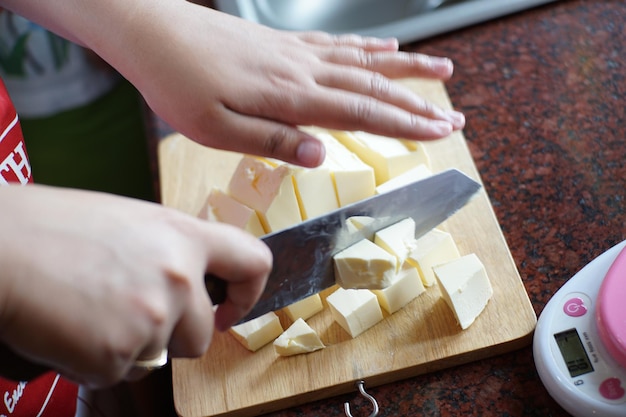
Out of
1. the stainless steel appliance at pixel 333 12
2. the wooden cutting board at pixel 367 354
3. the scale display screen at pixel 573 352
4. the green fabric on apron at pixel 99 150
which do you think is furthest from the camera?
the green fabric on apron at pixel 99 150

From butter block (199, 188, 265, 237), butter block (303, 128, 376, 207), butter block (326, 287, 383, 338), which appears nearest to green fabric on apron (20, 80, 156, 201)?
butter block (199, 188, 265, 237)

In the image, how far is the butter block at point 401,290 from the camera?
1.09m


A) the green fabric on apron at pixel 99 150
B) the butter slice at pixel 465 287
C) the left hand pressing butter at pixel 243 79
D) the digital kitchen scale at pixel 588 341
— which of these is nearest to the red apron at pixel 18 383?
the left hand pressing butter at pixel 243 79

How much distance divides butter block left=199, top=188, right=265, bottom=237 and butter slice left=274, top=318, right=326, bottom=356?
7.2 inches

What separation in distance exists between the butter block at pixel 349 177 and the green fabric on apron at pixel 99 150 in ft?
3.29

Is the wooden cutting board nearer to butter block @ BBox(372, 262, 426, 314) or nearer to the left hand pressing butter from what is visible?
butter block @ BBox(372, 262, 426, 314)

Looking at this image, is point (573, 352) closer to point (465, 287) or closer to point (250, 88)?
point (465, 287)

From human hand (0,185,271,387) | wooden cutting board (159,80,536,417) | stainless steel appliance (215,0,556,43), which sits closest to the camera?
human hand (0,185,271,387)

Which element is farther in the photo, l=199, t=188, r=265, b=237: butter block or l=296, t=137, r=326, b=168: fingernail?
l=199, t=188, r=265, b=237: butter block

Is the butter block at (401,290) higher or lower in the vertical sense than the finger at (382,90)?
lower

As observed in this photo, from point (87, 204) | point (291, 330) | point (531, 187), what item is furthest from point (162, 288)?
point (531, 187)

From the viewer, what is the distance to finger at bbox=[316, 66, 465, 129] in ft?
3.42

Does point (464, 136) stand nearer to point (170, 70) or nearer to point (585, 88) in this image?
point (585, 88)

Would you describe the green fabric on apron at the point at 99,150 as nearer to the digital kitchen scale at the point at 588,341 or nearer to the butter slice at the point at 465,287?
the butter slice at the point at 465,287
